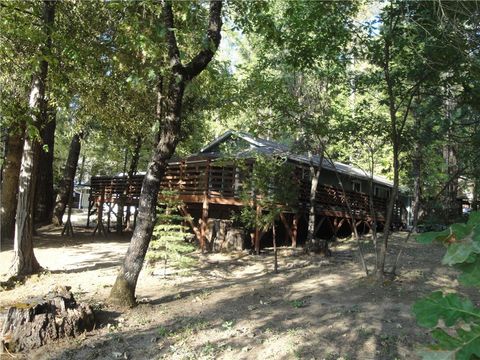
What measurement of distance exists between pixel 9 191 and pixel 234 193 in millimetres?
7950

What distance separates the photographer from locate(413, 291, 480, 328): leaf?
141cm

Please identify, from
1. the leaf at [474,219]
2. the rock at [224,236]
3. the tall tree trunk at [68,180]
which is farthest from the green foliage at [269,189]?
the tall tree trunk at [68,180]

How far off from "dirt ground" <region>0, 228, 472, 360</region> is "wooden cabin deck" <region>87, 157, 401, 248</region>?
2.63 metres

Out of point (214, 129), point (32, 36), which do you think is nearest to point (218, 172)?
point (32, 36)

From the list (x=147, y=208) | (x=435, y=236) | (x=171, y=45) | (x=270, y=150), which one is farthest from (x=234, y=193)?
(x=435, y=236)

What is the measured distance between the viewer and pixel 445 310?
1.43 m

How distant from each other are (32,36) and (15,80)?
562 cm

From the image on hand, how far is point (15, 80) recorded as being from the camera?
1262 cm

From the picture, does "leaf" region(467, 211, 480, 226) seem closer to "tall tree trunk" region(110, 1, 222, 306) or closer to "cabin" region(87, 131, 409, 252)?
"tall tree trunk" region(110, 1, 222, 306)

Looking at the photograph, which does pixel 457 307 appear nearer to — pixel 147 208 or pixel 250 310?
pixel 250 310

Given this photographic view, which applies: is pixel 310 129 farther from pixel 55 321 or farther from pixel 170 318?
pixel 55 321

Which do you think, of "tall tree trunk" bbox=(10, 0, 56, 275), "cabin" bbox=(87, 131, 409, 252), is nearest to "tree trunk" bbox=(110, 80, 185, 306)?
"tall tree trunk" bbox=(10, 0, 56, 275)

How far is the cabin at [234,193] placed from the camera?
49.9 feet

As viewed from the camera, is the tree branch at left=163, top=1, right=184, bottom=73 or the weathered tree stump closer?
the weathered tree stump
